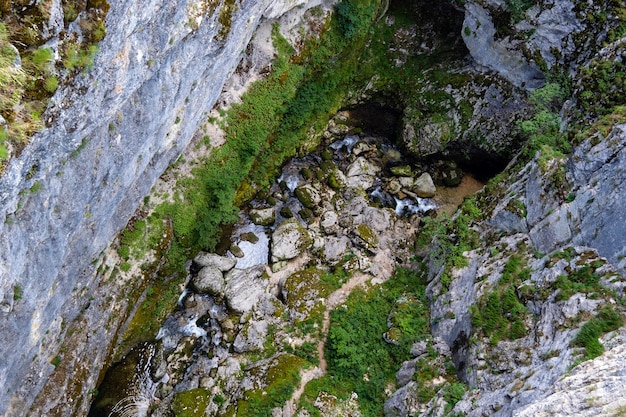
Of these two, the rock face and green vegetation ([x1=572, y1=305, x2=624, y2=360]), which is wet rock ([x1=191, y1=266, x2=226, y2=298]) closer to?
the rock face

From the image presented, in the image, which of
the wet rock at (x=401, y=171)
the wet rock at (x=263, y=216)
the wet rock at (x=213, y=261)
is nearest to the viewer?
the wet rock at (x=213, y=261)

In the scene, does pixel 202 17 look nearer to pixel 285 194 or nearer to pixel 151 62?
pixel 151 62

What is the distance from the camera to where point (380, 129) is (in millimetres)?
25297

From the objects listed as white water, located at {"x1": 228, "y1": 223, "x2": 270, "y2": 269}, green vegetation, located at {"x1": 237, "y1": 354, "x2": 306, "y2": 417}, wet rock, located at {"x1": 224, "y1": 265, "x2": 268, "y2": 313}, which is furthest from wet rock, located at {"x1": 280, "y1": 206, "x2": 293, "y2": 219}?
green vegetation, located at {"x1": 237, "y1": 354, "x2": 306, "y2": 417}

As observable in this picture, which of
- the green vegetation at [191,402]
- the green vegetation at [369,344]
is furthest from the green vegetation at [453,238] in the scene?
the green vegetation at [191,402]

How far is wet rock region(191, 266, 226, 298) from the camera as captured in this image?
61.7 ft

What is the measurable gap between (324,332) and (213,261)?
5.93 metres

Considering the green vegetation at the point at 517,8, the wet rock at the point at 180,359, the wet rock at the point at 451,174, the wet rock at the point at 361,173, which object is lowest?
the wet rock at the point at 180,359

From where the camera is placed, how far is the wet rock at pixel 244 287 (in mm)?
18719

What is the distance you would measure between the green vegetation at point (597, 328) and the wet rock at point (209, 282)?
13448 millimetres

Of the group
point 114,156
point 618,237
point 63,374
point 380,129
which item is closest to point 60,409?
point 63,374

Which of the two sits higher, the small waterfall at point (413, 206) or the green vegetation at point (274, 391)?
the small waterfall at point (413, 206)

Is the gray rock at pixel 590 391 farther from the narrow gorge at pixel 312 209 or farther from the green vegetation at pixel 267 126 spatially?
the green vegetation at pixel 267 126

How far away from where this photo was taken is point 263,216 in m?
20.9
